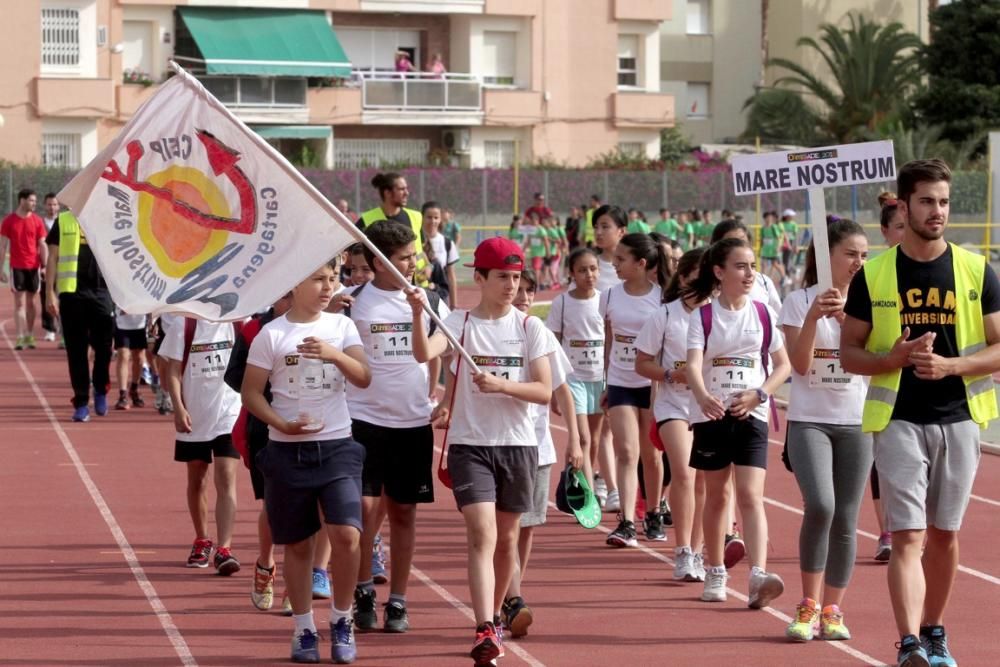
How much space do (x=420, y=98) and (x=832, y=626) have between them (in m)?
48.5

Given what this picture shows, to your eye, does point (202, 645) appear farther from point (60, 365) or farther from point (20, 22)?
point (20, 22)

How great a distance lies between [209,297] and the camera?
806 cm

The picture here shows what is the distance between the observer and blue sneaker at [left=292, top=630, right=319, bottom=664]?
814 centimetres

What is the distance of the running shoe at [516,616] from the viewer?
341 inches

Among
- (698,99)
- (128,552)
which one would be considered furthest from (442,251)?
(698,99)

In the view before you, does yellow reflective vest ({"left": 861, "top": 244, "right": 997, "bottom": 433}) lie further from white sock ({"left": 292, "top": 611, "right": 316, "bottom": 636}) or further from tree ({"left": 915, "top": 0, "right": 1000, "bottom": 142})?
tree ({"left": 915, "top": 0, "right": 1000, "bottom": 142})

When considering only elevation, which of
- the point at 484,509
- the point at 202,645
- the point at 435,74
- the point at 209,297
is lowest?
the point at 202,645

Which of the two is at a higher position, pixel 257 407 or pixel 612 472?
pixel 257 407

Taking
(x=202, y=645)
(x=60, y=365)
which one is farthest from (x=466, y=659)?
(x=60, y=365)

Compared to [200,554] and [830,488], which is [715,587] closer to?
[830,488]

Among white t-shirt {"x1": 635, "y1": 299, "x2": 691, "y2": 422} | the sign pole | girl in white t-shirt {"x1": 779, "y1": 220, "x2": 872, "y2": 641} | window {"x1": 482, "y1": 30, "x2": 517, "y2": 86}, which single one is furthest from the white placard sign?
window {"x1": 482, "y1": 30, "x2": 517, "y2": 86}

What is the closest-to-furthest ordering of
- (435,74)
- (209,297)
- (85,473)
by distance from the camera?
(209,297)
(85,473)
(435,74)

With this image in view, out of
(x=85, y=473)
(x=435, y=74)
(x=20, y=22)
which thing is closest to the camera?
(x=85, y=473)

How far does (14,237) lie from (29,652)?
1736 cm
